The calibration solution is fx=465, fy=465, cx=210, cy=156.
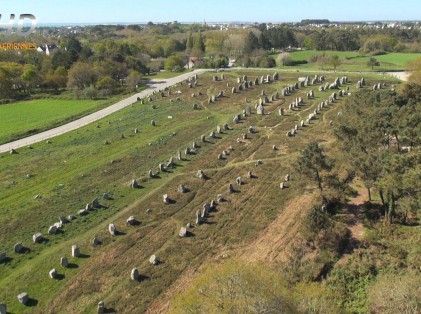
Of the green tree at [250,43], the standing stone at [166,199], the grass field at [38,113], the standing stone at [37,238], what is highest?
the green tree at [250,43]

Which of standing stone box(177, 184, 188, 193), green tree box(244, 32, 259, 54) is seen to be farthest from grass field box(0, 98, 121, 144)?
green tree box(244, 32, 259, 54)

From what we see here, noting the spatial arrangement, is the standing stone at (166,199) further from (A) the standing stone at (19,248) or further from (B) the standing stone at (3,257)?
(B) the standing stone at (3,257)

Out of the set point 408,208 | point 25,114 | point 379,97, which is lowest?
point 25,114

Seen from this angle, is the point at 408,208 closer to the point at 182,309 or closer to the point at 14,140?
the point at 182,309

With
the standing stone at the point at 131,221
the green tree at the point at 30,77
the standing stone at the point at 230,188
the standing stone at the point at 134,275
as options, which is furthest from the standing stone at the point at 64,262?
the green tree at the point at 30,77

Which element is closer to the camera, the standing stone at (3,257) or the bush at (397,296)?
the bush at (397,296)

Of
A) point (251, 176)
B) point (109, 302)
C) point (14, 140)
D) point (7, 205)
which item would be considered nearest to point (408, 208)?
point (251, 176)

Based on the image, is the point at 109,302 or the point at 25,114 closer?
the point at 109,302

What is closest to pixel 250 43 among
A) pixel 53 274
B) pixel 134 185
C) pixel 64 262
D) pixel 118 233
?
pixel 134 185
